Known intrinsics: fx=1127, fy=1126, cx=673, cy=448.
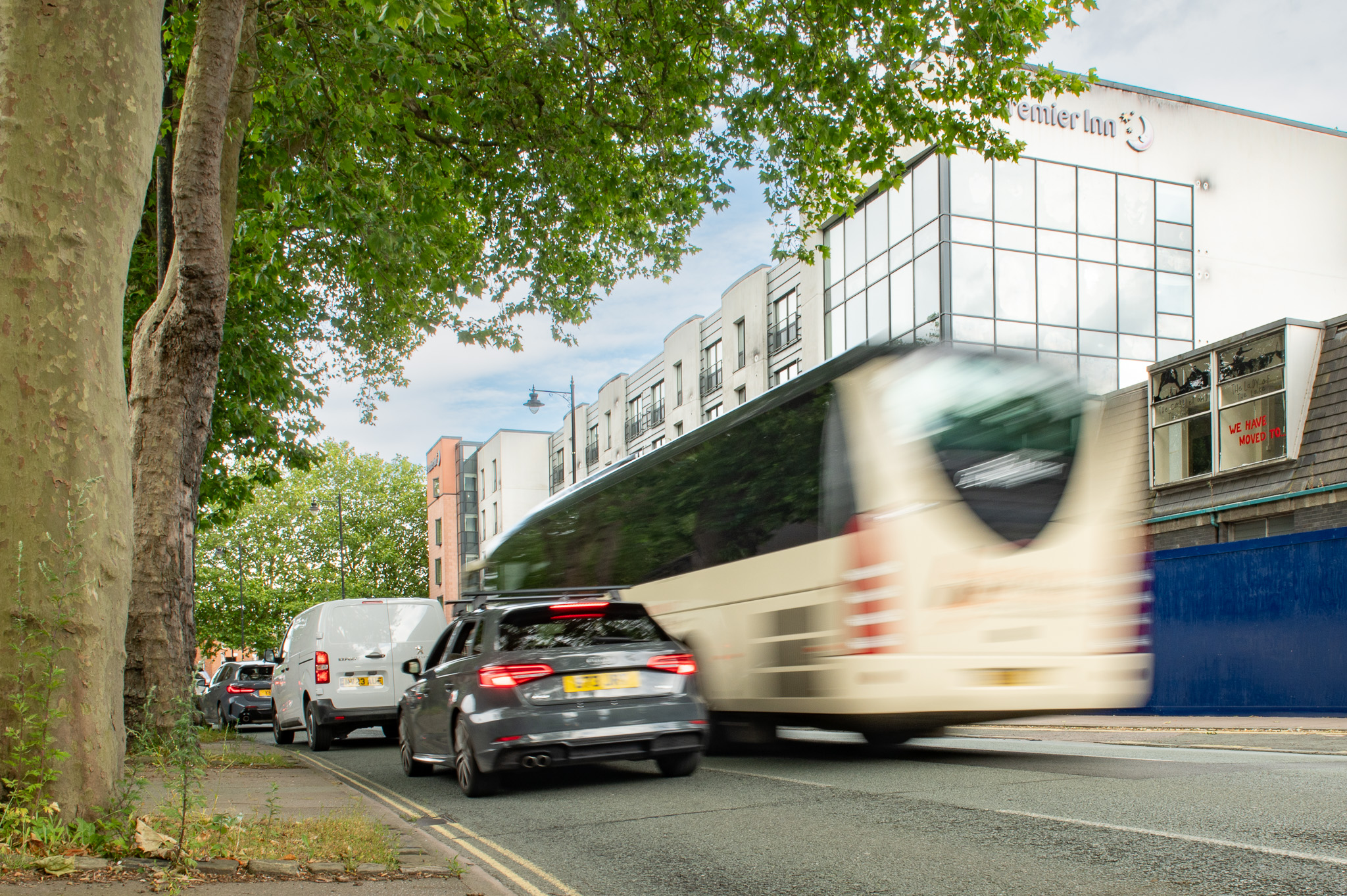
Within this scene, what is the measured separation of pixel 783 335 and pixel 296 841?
33.7m

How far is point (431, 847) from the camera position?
20.0ft

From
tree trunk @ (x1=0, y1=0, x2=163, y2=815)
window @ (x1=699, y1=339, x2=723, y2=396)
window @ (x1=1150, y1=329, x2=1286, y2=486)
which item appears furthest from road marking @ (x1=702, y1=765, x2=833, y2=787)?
window @ (x1=699, y1=339, x2=723, y2=396)

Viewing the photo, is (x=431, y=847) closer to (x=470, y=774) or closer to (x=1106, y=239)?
(x=470, y=774)

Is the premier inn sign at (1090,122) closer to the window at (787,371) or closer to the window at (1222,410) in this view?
the window at (1222,410)

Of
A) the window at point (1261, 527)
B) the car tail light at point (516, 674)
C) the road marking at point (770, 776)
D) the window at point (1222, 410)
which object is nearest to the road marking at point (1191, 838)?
the road marking at point (770, 776)

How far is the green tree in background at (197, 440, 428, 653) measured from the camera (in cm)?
6281

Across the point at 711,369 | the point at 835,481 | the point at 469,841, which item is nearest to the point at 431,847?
the point at 469,841

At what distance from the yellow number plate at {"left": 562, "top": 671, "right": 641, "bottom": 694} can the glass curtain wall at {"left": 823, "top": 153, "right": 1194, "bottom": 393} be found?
19.9 m

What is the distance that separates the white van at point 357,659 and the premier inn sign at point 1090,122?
776 inches

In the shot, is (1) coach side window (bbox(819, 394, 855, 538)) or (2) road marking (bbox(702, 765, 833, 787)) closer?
(2) road marking (bbox(702, 765, 833, 787))

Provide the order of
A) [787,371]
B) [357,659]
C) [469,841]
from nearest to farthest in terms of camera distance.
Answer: [469,841], [357,659], [787,371]

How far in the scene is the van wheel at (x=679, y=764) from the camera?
9.10m

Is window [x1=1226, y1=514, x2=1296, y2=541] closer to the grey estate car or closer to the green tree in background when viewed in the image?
the grey estate car

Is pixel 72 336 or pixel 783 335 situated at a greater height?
pixel 783 335
